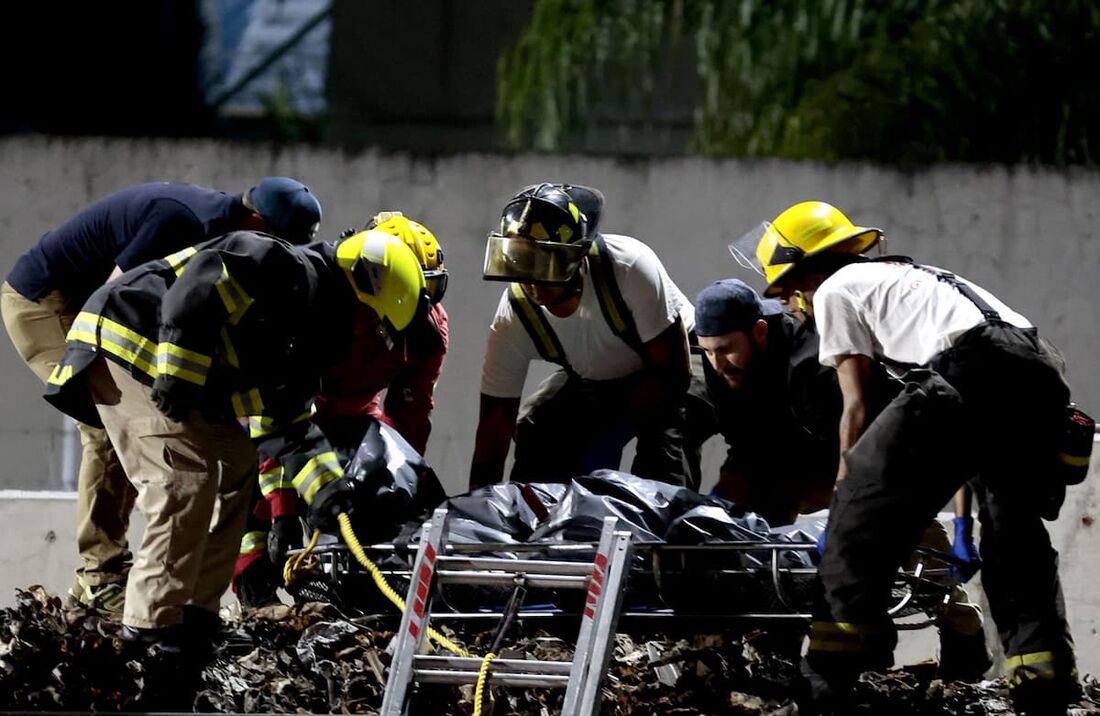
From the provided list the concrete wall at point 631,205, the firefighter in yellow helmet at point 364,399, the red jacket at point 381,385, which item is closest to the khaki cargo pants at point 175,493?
the firefighter in yellow helmet at point 364,399

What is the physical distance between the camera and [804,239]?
4.76 meters

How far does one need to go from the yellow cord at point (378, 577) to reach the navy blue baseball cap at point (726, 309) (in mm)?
1311

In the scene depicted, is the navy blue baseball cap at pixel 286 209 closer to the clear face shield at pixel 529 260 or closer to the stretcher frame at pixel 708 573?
the clear face shield at pixel 529 260

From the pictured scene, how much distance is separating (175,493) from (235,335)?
18.1 inches

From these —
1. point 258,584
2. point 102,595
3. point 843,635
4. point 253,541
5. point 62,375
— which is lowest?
point 102,595

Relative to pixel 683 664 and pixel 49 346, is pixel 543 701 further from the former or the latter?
pixel 49 346

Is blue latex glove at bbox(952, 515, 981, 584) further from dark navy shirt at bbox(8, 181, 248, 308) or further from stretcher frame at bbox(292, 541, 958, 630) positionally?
dark navy shirt at bbox(8, 181, 248, 308)

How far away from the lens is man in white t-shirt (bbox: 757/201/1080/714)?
405cm

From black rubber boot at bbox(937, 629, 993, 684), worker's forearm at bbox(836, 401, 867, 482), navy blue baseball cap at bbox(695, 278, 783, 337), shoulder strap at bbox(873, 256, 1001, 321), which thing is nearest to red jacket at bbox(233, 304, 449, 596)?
navy blue baseball cap at bbox(695, 278, 783, 337)

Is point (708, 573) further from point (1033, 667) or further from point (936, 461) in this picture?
point (1033, 667)

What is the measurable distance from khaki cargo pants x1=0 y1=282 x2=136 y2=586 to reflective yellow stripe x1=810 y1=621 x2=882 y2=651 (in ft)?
8.35

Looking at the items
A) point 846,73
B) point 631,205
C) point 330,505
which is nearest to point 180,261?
point 330,505

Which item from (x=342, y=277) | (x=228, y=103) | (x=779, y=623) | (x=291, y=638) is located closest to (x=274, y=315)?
(x=342, y=277)

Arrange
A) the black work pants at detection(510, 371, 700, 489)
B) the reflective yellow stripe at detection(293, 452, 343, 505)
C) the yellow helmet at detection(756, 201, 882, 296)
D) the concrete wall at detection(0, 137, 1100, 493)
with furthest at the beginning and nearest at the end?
the concrete wall at detection(0, 137, 1100, 493) < the black work pants at detection(510, 371, 700, 489) < the yellow helmet at detection(756, 201, 882, 296) < the reflective yellow stripe at detection(293, 452, 343, 505)
